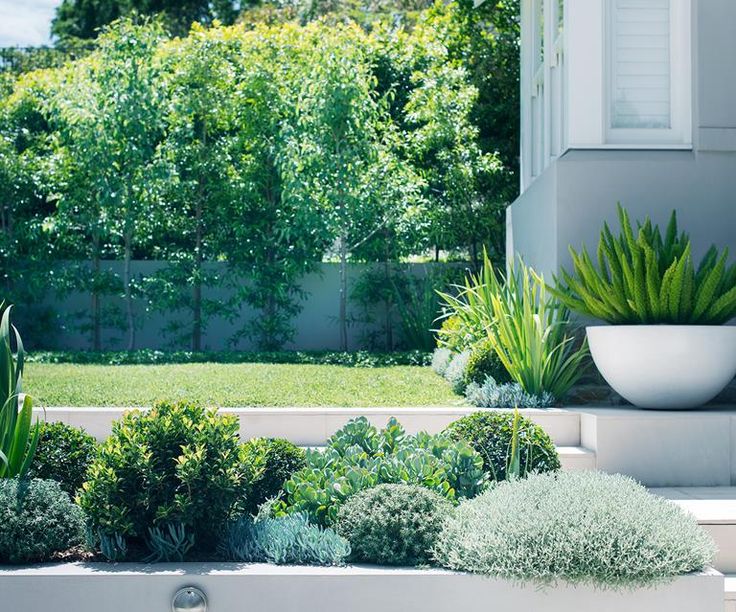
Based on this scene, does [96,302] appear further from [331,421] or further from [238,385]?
[331,421]

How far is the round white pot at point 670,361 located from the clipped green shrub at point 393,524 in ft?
6.74

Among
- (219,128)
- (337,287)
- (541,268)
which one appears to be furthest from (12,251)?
(541,268)

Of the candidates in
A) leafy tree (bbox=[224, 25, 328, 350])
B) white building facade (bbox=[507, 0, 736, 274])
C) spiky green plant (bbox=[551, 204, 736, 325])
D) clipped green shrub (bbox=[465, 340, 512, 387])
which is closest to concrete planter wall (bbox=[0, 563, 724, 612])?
spiky green plant (bbox=[551, 204, 736, 325])

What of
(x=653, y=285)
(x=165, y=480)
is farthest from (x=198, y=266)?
(x=165, y=480)

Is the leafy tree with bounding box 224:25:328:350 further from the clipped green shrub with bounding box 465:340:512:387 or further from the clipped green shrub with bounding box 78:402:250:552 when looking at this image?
the clipped green shrub with bounding box 78:402:250:552

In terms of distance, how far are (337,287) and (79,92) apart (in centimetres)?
394

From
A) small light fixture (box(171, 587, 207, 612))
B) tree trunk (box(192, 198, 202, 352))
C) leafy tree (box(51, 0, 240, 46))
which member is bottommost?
small light fixture (box(171, 587, 207, 612))

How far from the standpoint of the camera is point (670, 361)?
5.09 meters

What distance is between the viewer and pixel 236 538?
137 inches

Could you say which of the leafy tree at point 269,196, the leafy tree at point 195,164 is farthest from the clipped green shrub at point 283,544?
the leafy tree at point 195,164

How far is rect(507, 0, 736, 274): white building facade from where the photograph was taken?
601 cm

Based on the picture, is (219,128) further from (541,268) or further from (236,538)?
(236,538)

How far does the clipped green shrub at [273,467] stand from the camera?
13.2 ft

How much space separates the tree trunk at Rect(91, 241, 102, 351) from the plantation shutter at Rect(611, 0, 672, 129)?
7490mm
